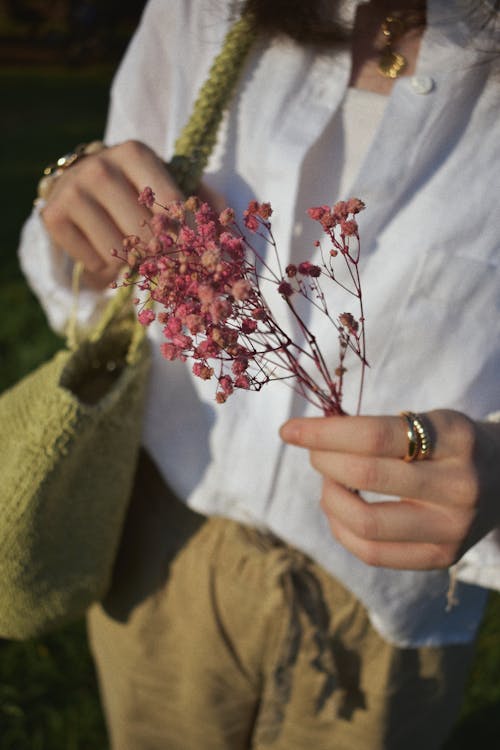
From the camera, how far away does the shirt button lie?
1100 millimetres

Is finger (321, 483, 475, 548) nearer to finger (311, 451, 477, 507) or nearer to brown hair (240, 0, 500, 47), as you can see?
finger (311, 451, 477, 507)

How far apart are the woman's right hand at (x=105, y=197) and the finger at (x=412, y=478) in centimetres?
51

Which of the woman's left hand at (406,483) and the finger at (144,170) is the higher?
the finger at (144,170)

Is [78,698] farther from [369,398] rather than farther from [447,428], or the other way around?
[447,428]

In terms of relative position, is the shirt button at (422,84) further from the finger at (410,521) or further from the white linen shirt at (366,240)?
the finger at (410,521)

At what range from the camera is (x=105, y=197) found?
1161 mm

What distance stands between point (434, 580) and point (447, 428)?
46 centimetres

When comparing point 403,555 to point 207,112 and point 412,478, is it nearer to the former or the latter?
point 412,478

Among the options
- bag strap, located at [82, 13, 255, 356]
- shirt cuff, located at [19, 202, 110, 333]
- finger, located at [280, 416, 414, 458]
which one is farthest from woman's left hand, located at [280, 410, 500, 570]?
shirt cuff, located at [19, 202, 110, 333]

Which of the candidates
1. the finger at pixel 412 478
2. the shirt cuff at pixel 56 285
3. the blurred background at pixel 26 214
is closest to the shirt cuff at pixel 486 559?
the finger at pixel 412 478

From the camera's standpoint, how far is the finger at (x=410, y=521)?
104 centimetres

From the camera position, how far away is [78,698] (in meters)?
2.59

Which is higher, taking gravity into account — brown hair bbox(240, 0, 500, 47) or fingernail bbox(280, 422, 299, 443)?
brown hair bbox(240, 0, 500, 47)

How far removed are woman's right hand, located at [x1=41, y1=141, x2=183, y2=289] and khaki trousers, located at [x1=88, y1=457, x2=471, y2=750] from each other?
0.62m
